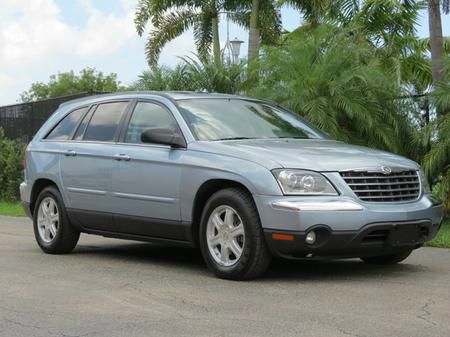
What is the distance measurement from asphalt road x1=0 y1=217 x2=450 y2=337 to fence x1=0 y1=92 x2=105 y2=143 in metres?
12.2

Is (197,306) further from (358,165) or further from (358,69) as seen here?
(358,69)

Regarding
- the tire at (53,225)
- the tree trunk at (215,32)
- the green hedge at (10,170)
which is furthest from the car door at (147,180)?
the tree trunk at (215,32)

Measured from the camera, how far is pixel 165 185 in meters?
8.20

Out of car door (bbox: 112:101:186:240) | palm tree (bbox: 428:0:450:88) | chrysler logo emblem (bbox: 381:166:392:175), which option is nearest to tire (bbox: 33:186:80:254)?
car door (bbox: 112:101:186:240)

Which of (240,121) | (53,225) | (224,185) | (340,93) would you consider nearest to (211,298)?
(224,185)

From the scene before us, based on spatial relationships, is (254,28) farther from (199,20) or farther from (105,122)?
(105,122)

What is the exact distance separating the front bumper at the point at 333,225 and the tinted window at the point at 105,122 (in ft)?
7.92

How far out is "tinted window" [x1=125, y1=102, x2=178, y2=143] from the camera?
8594 mm

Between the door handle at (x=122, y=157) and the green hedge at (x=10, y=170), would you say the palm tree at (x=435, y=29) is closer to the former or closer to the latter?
the door handle at (x=122, y=157)

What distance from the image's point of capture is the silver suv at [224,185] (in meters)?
7.22

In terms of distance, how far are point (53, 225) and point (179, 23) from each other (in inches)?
874

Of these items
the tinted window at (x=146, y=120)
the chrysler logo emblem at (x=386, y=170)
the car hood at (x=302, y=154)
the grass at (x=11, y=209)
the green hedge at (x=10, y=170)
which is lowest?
the grass at (x=11, y=209)

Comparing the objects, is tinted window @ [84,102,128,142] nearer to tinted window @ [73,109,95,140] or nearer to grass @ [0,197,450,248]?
tinted window @ [73,109,95,140]

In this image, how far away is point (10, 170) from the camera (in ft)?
69.8
